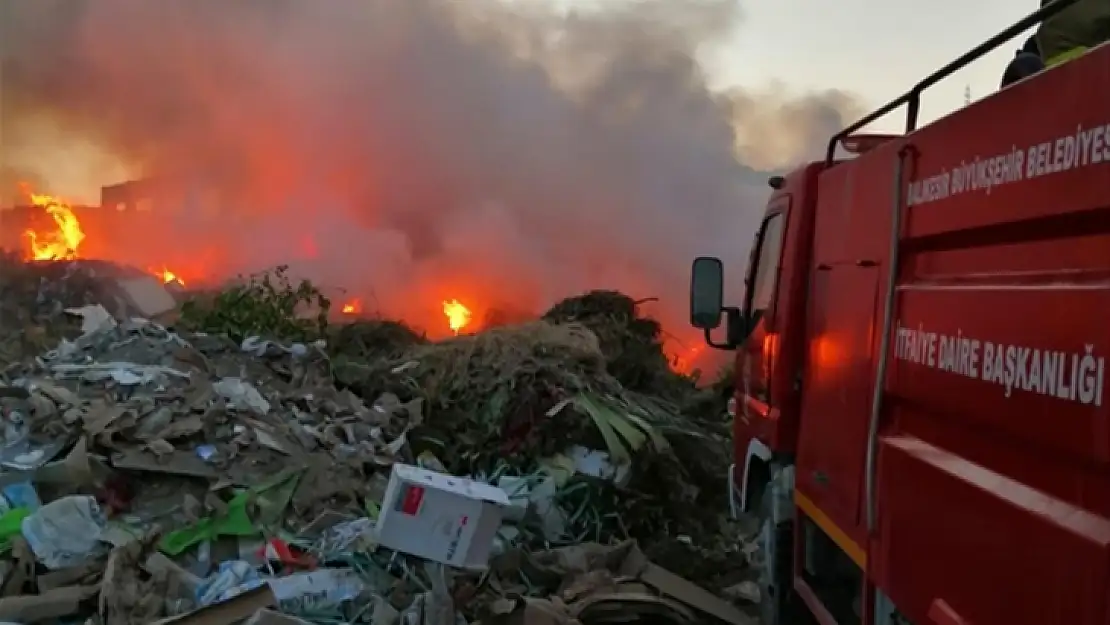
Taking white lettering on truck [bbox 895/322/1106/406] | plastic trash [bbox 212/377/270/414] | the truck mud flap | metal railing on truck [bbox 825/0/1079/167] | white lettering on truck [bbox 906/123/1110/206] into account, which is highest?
metal railing on truck [bbox 825/0/1079/167]

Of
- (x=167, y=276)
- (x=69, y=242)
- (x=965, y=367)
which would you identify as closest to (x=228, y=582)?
(x=965, y=367)

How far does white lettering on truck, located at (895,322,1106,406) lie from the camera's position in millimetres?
1762

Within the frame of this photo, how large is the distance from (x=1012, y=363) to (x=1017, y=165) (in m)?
0.41

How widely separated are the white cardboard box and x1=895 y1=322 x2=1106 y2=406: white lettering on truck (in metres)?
3.40

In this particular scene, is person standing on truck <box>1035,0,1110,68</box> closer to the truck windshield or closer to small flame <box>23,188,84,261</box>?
the truck windshield

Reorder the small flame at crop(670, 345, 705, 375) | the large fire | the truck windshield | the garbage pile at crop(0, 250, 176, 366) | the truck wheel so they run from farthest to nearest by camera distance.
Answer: the large fire → the garbage pile at crop(0, 250, 176, 366) → the small flame at crop(670, 345, 705, 375) → the truck windshield → the truck wheel

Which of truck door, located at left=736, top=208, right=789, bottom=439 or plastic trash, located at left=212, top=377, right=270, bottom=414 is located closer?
truck door, located at left=736, top=208, right=789, bottom=439

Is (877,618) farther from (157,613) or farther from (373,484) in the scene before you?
(373,484)

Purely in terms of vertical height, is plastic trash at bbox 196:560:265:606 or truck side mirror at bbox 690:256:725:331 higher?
truck side mirror at bbox 690:256:725:331

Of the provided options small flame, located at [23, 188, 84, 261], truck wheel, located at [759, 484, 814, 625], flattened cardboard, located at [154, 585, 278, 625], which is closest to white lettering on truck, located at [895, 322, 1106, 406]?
truck wheel, located at [759, 484, 814, 625]

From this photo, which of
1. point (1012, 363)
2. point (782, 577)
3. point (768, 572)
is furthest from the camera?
point (768, 572)

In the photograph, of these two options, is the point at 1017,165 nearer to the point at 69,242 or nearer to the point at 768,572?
the point at 768,572

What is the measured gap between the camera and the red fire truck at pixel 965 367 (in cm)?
181

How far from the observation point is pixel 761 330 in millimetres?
4652
